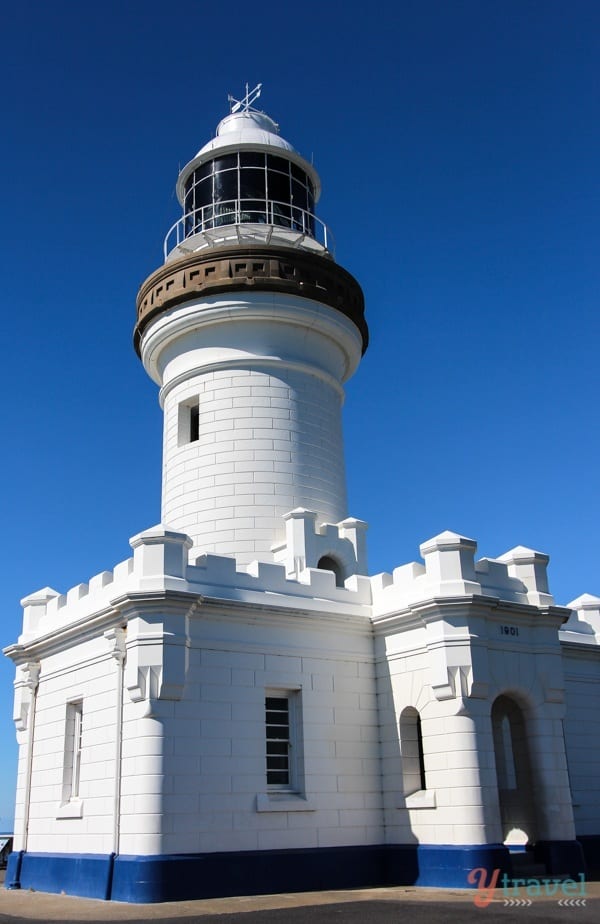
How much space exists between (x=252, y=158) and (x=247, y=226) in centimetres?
206

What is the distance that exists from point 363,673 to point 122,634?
4.70 metres

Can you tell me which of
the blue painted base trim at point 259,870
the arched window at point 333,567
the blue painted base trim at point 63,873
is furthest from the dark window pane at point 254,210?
the blue painted base trim at point 63,873

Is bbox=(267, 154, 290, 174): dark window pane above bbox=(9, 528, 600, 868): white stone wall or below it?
above

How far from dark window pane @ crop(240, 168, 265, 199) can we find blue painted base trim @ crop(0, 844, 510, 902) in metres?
14.8

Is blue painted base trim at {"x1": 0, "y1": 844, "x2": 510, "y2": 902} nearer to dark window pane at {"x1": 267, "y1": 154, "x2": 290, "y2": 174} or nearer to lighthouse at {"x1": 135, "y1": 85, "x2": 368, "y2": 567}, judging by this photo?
lighthouse at {"x1": 135, "y1": 85, "x2": 368, "y2": 567}

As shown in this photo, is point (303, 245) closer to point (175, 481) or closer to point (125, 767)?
point (175, 481)

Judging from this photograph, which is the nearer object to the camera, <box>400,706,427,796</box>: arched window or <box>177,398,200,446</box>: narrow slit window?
<box>400,706,427,796</box>: arched window

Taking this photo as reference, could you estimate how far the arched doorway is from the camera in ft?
54.0

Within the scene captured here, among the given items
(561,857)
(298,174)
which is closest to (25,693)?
(561,857)

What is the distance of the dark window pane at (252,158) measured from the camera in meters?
22.1

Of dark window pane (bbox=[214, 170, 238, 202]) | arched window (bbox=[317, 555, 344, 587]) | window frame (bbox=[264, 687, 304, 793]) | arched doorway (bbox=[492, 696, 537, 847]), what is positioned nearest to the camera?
window frame (bbox=[264, 687, 304, 793])

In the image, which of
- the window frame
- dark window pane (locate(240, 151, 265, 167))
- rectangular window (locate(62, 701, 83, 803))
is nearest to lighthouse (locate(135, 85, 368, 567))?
dark window pane (locate(240, 151, 265, 167))

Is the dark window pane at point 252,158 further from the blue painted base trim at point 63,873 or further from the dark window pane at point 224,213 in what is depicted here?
the blue painted base trim at point 63,873

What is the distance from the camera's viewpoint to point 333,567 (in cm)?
1888
